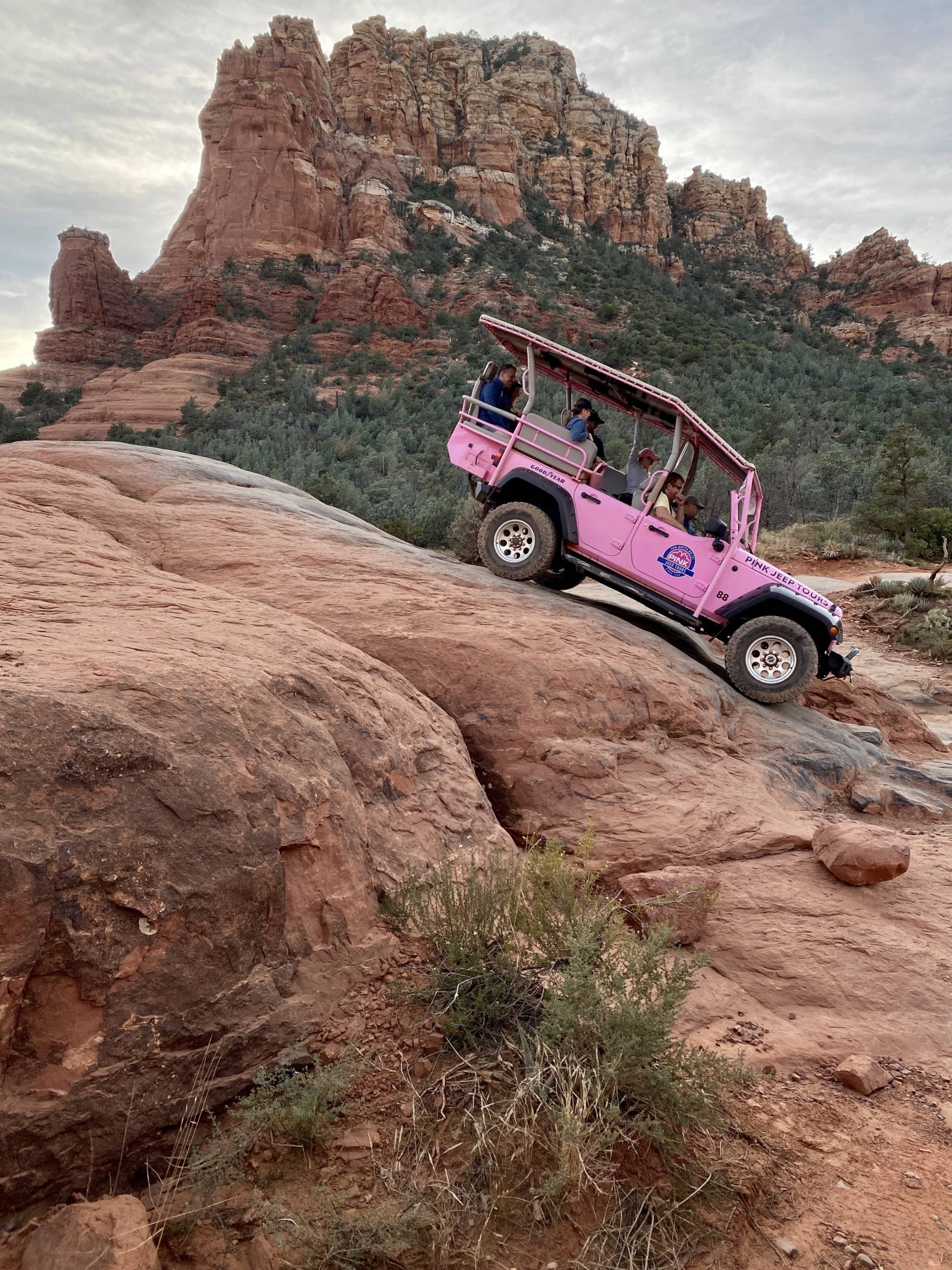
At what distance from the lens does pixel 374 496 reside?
2583cm

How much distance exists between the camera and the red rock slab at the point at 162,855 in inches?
82.0

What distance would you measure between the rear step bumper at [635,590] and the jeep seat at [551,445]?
854mm

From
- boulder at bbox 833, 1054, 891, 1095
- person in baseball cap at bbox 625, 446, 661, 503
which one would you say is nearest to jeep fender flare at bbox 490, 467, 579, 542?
person in baseball cap at bbox 625, 446, 661, 503

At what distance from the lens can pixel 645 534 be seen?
699cm

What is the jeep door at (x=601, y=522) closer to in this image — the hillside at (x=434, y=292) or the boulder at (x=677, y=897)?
the boulder at (x=677, y=897)

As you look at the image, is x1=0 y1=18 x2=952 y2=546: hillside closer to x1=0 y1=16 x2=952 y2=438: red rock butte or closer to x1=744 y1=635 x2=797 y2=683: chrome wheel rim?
x1=0 y1=16 x2=952 y2=438: red rock butte

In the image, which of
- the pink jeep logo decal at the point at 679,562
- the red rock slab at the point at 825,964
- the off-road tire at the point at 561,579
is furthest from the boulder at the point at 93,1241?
the off-road tire at the point at 561,579

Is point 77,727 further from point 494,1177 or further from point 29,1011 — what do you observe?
point 494,1177

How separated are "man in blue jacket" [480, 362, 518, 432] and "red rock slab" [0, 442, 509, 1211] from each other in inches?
172

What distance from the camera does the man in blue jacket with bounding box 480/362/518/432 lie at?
7527 millimetres

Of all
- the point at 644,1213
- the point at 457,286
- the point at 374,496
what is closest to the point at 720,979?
the point at 644,1213

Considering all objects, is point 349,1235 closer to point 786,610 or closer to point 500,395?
point 786,610

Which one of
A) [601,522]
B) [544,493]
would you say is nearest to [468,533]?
[544,493]

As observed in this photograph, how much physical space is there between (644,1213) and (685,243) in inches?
3167
